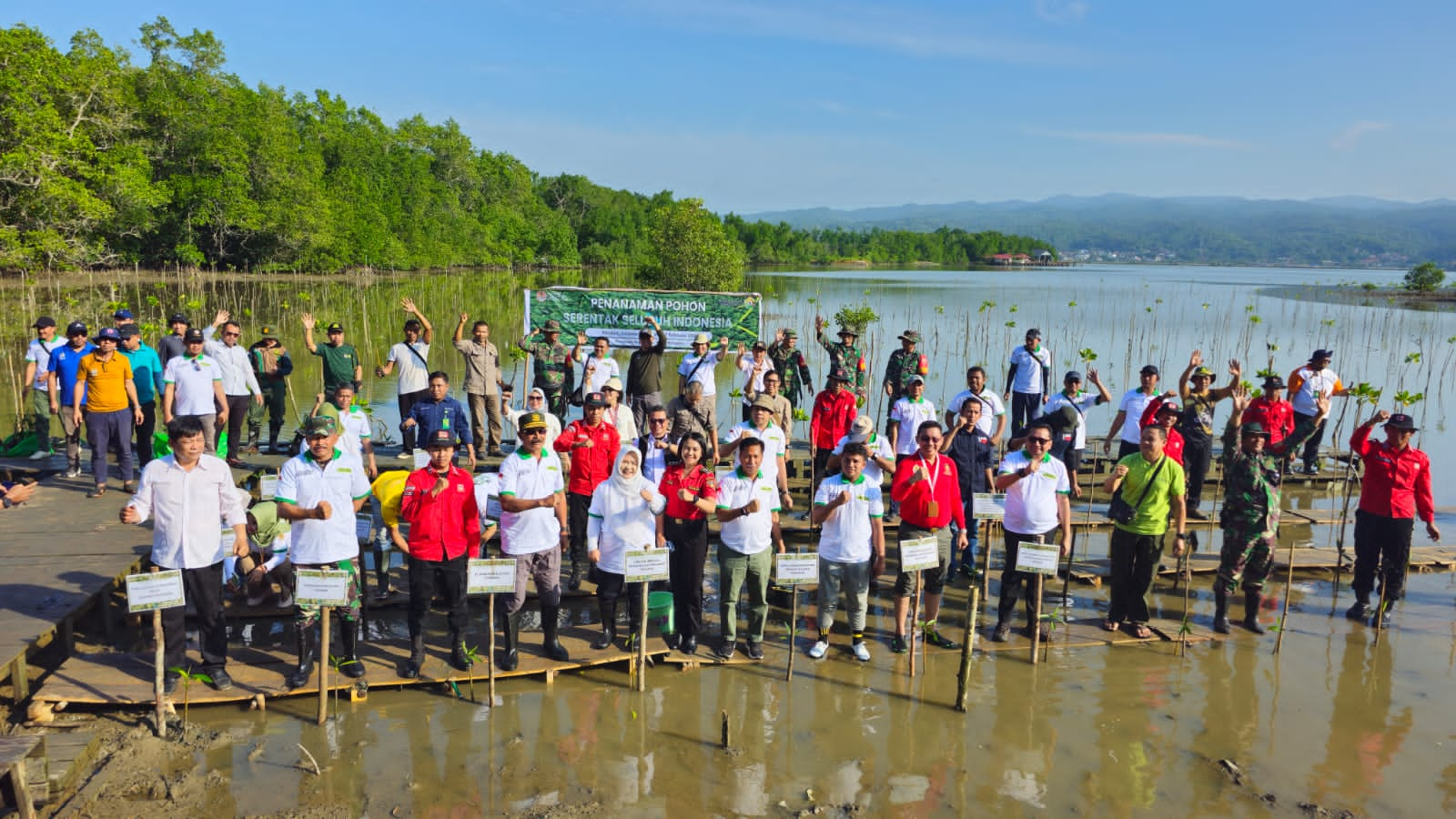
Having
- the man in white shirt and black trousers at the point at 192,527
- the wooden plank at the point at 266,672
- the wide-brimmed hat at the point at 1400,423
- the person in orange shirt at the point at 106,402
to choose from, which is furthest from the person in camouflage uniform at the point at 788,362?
the person in orange shirt at the point at 106,402

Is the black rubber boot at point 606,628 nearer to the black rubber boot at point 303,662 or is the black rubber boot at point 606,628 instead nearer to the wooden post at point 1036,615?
the black rubber boot at point 303,662

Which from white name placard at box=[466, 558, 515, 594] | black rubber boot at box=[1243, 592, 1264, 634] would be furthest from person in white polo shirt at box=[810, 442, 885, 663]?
black rubber boot at box=[1243, 592, 1264, 634]

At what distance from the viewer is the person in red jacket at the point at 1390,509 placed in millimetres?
6793

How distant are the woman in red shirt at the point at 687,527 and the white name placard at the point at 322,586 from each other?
2.09m

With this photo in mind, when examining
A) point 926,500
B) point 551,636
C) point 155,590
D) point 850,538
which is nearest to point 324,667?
point 155,590

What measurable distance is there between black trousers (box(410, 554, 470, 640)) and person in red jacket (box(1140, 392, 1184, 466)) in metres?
6.03

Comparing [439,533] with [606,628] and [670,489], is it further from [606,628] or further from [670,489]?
[670,489]

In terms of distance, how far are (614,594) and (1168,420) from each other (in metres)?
5.51

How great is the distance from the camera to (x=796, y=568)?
19.0 ft

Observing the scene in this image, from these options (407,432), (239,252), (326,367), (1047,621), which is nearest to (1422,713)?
(1047,621)

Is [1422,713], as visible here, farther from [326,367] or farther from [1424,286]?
[1424,286]

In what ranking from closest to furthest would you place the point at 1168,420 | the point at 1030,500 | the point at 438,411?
the point at 1030,500 < the point at 1168,420 < the point at 438,411

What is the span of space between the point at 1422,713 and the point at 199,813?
25.3ft

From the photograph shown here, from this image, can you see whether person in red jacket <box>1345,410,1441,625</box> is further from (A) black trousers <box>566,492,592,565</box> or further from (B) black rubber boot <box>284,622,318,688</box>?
(B) black rubber boot <box>284,622,318,688</box>
